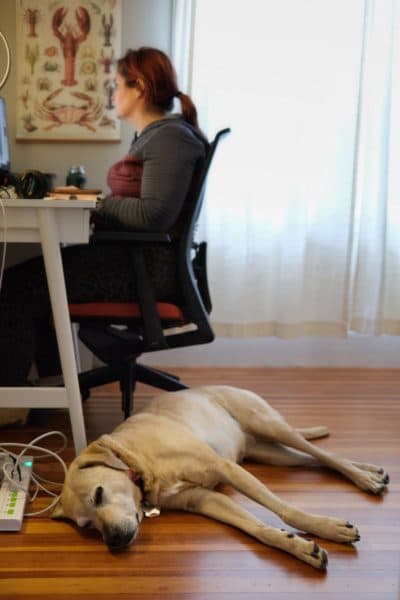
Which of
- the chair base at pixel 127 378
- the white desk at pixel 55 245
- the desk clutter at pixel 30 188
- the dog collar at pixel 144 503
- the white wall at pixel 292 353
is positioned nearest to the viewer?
the dog collar at pixel 144 503

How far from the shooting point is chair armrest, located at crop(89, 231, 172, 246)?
2.11 meters

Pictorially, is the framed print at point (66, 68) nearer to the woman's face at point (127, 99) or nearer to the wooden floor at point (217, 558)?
the woman's face at point (127, 99)

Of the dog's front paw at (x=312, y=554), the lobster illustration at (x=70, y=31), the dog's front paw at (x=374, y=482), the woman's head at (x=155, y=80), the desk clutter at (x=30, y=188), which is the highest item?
the lobster illustration at (x=70, y=31)

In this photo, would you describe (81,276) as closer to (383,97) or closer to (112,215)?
(112,215)

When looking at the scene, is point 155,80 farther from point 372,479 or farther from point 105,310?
point 372,479

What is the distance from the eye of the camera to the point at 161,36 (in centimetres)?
317

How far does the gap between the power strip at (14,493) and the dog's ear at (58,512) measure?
78mm

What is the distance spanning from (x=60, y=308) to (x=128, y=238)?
355mm

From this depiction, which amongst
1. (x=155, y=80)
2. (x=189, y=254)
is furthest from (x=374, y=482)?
(x=155, y=80)

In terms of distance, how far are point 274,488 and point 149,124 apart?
1.30 m

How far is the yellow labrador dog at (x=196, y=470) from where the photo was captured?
1.56 metres

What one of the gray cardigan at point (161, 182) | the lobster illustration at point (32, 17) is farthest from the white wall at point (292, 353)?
the lobster illustration at point (32, 17)

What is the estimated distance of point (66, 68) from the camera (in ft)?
10.3

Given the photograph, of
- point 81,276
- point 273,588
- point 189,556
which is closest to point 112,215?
point 81,276
